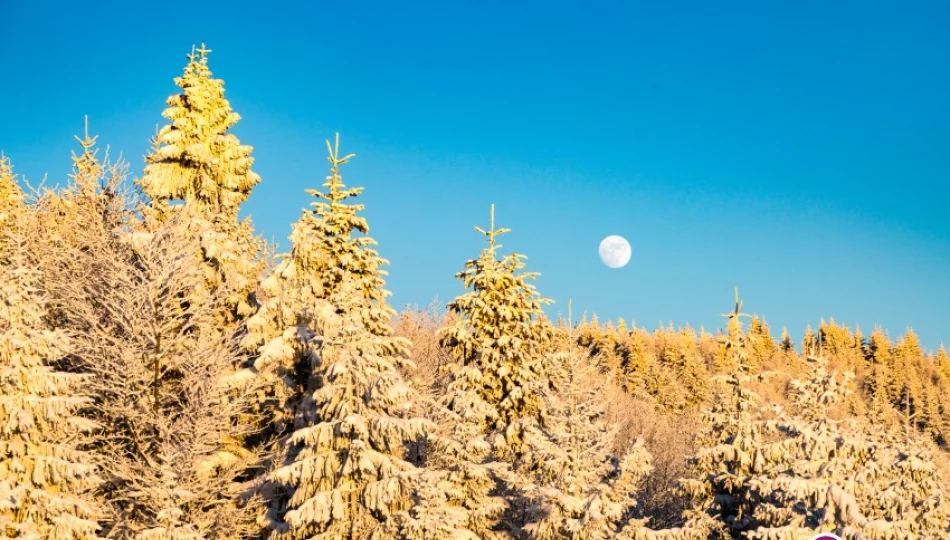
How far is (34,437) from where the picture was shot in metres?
14.9

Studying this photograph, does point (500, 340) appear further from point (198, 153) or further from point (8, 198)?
point (8, 198)

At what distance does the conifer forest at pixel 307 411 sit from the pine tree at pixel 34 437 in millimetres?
47

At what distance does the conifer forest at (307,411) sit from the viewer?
629 inches

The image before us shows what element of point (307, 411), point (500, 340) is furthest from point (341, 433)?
point (500, 340)

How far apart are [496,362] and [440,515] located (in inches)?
375

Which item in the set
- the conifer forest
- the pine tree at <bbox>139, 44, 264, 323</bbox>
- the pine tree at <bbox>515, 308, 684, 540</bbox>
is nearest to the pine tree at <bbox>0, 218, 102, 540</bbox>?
the conifer forest

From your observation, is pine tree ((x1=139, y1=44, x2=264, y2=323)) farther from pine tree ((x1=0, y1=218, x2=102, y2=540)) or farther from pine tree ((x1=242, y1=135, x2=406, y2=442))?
pine tree ((x1=0, y1=218, x2=102, y2=540))

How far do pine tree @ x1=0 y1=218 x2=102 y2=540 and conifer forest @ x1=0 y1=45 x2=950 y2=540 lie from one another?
0.05 metres

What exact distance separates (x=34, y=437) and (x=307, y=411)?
5452 millimetres

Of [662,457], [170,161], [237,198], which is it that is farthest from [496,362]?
[662,457]

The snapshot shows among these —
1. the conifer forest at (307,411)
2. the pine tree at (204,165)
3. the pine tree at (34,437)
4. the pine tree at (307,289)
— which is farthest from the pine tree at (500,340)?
the pine tree at (34,437)

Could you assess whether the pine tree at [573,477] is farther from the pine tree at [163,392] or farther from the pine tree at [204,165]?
the pine tree at [204,165]

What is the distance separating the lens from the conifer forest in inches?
629

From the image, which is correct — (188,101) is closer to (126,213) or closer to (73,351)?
(126,213)
